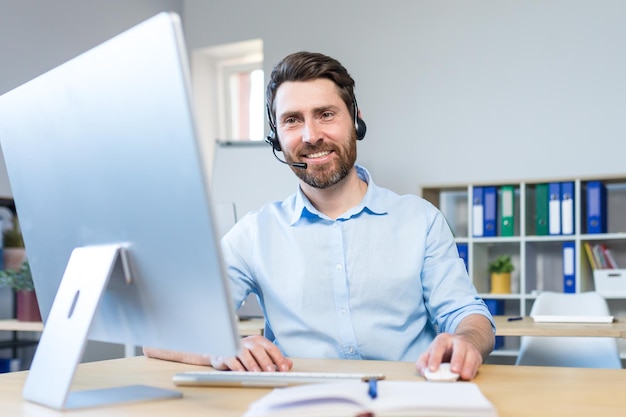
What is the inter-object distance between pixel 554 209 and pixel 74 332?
3411 mm

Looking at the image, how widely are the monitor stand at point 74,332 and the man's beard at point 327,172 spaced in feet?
2.44

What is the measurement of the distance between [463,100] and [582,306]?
5.68 ft

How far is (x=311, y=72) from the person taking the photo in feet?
5.53

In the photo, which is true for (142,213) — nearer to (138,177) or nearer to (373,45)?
(138,177)

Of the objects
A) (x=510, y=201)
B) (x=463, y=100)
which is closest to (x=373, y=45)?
(x=463, y=100)

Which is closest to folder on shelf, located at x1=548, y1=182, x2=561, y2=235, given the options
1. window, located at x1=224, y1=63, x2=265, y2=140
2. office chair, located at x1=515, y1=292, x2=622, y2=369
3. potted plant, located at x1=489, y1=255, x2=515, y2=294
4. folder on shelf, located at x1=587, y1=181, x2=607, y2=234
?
folder on shelf, located at x1=587, y1=181, x2=607, y2=234

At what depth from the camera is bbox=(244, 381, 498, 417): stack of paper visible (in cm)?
79

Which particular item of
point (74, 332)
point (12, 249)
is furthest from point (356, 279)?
point (12, 249)

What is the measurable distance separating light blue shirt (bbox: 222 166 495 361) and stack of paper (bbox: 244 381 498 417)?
2.28 ft

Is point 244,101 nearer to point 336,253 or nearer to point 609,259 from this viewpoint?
point 609,259

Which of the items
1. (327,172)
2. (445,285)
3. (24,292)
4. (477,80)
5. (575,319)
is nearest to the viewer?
(445,285)

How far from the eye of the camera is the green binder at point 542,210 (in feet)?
13.1

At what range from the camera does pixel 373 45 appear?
15.9 ft

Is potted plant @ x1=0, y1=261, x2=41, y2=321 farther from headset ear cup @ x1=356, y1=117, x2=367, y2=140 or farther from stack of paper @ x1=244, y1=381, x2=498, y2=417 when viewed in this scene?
stack of paper @ x1=244, y1=381, x2=498, y2=417
